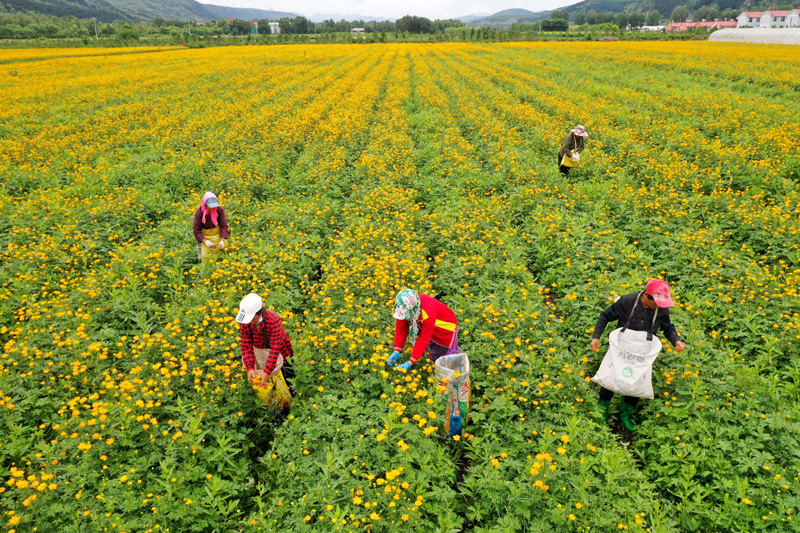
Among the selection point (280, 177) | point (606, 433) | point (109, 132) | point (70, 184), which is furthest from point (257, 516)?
point (109, 132)

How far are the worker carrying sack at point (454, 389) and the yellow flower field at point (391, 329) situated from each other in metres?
0.12

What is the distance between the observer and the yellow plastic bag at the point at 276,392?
437cm

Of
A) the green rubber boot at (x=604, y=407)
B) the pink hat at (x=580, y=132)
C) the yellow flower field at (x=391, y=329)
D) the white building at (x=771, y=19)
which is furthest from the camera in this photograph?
the white building at (x=771, y=19)

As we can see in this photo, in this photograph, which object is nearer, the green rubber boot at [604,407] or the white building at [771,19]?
the green rubber boot at [604,407]

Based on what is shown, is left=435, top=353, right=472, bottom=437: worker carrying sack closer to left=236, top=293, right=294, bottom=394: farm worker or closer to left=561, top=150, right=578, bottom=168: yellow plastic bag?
left=236, top=293, right=294, bottom=394: farm worker

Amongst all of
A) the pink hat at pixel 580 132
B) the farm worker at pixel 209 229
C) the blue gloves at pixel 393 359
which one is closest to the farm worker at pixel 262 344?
the blue gloves at pixel 393 359

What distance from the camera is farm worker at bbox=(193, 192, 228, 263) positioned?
6717mm

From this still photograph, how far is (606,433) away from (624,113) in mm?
16231

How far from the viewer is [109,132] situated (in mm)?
15359

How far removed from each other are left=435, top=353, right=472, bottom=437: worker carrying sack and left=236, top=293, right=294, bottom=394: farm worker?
5.92 feet

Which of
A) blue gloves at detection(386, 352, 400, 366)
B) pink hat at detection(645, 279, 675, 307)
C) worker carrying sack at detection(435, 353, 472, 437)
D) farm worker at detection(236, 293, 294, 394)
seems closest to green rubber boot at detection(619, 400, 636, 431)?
pink hat at detection(645, 279, 675, 307)

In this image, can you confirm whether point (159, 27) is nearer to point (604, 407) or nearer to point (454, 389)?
point (454, 389)

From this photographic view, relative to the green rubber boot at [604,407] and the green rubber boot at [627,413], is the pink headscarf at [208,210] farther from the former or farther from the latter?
the green rubber boot at [627,413]

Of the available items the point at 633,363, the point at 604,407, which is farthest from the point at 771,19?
the point at 604,407
